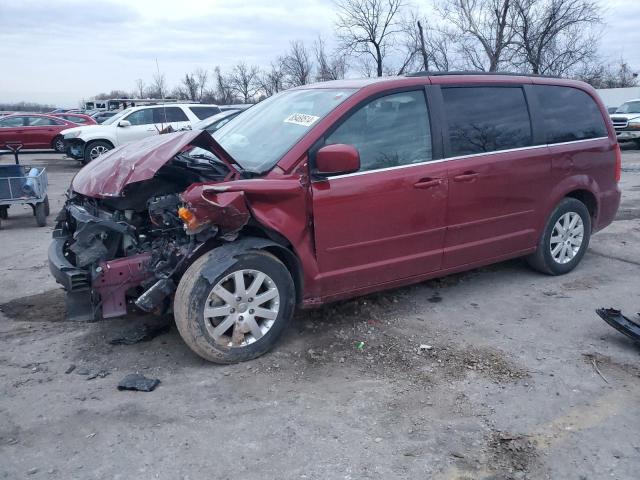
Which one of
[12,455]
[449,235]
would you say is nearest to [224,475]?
[12,455]

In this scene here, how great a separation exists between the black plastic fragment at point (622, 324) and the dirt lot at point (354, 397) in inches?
5.1

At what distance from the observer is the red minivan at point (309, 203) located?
365cm

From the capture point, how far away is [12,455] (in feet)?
9.21

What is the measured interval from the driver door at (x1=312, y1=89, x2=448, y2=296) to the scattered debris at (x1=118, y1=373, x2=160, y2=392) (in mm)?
1310

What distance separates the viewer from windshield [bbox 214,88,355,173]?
4.00 metres

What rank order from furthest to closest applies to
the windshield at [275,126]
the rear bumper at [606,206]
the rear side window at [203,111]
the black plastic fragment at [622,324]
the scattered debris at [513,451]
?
the rear side window at [203,111], the rear bumper at [606,206], the windshield at [275,126], the black plastic fragment at [622,324], the scattered debris at [513,451]

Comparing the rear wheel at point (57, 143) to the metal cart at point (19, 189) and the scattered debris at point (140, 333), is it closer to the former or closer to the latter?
the metal cart at point (19, 189)

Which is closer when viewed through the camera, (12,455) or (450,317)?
(12,455)

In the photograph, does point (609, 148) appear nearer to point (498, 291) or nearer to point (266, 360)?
point (498, 291)

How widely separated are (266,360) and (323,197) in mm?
1167

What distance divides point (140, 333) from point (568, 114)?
4.24 metres

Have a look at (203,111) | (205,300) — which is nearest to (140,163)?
(205,300)

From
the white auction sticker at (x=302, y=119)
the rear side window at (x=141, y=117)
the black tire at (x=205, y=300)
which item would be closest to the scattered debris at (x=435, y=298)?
the black tire at (x=205, y=300)

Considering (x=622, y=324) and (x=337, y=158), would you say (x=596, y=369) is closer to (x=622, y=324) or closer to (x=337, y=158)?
(x=622, y=324)
